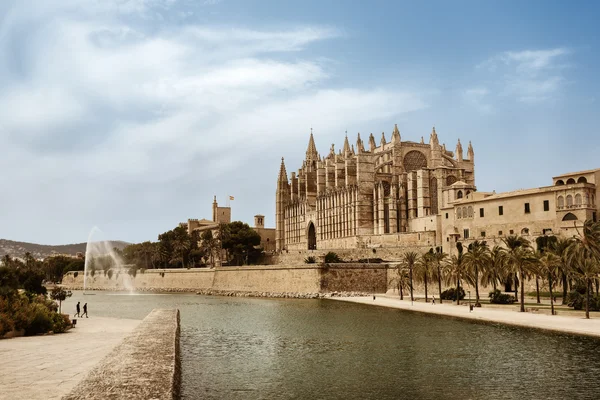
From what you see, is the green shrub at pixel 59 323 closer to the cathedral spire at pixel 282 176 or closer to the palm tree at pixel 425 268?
the palm tree at pixel 425 268

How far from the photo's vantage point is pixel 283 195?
98.6 metres

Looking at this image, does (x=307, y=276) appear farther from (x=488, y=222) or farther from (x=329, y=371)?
(x=329, y=371)

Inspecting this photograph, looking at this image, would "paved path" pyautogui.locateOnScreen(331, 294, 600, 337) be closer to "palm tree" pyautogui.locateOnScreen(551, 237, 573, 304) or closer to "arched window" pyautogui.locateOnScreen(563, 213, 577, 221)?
"palm tree" pyautogui.locateOnScreen(551, 237, 573, 304)

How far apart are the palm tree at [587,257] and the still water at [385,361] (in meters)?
4.91

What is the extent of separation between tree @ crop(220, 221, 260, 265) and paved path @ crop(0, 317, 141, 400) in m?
56.3

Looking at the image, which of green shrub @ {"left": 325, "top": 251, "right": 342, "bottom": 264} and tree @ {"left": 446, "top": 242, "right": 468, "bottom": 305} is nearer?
tree @ {"left": 446, "top": 242, "right": 468, "bottom": 305}

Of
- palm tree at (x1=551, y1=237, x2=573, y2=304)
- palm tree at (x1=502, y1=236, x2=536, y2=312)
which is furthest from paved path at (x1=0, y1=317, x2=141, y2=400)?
palm tree at (x1=551, y1=237, x2=573, y2=304)

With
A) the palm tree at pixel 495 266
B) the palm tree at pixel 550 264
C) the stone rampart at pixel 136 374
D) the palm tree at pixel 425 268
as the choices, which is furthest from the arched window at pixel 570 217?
the stone rampart at pixel 136 374

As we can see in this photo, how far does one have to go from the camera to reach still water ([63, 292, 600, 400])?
Result: 49.3 ft

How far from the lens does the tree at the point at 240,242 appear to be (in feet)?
271

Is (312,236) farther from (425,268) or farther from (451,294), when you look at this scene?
(451,294)

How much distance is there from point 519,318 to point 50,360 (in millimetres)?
21714

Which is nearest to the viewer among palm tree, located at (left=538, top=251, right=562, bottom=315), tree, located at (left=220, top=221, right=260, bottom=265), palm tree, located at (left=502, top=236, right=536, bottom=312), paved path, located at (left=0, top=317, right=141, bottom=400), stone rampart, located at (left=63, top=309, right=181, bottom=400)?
stone rampart, located at (left=63, top=309, right=181, bottom=400)

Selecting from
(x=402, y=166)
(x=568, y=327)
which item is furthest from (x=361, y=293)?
(x=568, y=327)
